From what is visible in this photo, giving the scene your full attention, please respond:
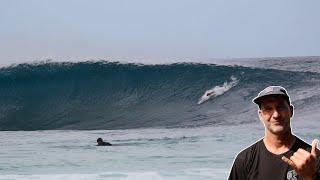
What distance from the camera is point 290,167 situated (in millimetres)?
1545

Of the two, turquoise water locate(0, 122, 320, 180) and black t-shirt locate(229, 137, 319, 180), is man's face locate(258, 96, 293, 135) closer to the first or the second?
black t-shirt locate(229, 137, 319, 180)

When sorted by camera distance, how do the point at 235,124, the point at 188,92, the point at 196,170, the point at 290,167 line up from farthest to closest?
the point at 188,92
the point at 235,124
the point at 196,170
the point at 290,167

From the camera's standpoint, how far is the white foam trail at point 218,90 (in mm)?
19638

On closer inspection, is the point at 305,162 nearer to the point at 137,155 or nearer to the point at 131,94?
the point at 137,155

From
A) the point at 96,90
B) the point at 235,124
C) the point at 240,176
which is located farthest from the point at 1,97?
the point at 240,176

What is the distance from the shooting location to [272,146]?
1.64 m

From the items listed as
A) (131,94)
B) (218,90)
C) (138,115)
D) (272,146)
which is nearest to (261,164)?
(272,146)

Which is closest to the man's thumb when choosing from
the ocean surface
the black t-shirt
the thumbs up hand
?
the thumbs up hand

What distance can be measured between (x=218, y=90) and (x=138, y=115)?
10.9 ft

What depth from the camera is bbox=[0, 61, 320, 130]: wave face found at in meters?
18.8

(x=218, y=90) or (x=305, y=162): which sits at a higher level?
(x=218, y=90)

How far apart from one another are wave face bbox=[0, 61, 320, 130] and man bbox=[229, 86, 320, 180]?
51.5 feet

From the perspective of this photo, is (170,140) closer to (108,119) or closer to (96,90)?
(108,119)

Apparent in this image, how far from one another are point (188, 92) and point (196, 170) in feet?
45.2
